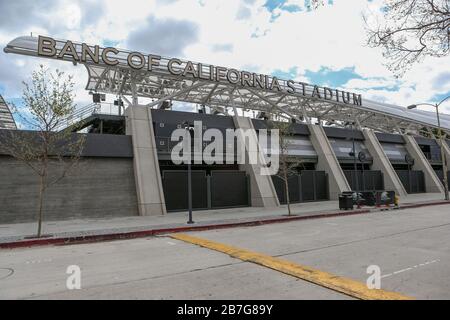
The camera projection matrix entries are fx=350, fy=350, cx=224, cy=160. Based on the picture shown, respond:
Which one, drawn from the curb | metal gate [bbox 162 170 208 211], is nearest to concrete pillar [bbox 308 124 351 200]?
the curb

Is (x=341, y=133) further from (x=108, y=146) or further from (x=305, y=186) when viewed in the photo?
(x=108, y=146)

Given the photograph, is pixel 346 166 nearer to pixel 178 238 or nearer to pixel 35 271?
pixel 178 238

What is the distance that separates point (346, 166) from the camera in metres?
35.8

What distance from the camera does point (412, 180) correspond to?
1550 inches

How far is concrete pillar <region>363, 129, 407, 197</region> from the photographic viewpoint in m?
35.0

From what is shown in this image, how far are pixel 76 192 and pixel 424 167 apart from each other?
124 feet

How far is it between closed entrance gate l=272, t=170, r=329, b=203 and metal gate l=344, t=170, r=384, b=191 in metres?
3.65

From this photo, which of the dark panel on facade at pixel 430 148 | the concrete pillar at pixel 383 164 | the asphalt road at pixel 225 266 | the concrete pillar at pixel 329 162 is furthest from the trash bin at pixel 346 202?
the dark panel on facade at pixel 430 148

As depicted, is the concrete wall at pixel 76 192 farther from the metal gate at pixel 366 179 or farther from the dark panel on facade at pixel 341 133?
the metal gate at pixel 366 179

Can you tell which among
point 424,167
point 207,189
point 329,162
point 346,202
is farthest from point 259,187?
point 424,167

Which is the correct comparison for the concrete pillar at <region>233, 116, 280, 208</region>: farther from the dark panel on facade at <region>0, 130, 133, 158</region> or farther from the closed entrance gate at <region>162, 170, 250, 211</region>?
the dark panel on facade at <region>0, 130, 133, 158</region>
